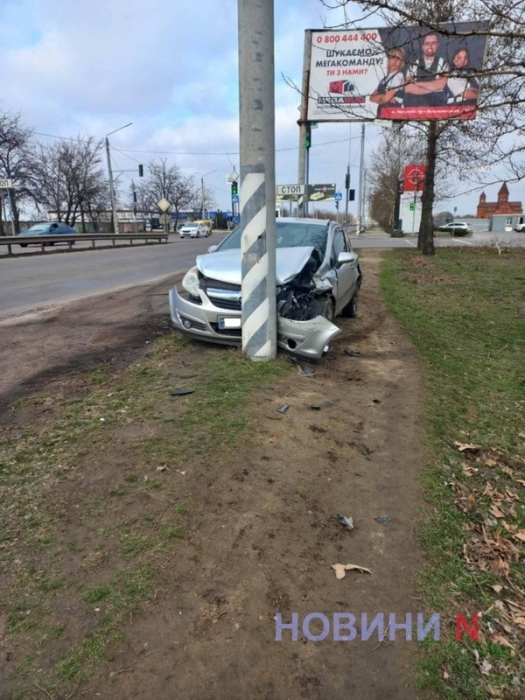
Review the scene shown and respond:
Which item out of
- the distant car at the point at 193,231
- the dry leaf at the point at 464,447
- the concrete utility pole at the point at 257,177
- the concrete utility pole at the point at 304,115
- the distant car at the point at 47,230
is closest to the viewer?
the dry leaf at the point at 464,447

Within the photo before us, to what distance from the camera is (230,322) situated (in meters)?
5.56

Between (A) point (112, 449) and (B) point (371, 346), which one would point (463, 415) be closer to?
(B) point (371, 346)

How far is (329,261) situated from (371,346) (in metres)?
1.29

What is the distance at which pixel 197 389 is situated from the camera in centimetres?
457

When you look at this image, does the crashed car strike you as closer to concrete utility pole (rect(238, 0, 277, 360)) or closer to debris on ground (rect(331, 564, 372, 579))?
concrete utility pole (rect(238, 0, 277, 360))

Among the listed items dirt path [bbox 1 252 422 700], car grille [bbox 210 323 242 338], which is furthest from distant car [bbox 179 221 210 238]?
dirt path [bbox 1 252 422 700]

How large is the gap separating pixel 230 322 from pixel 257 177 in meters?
1.57

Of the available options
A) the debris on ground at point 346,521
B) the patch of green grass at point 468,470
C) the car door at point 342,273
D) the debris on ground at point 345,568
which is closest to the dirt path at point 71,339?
the car door at point 342,273

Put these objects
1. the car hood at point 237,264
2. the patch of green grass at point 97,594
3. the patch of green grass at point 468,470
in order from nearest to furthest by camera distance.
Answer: the patch of green grass at point 468,470, the patch of green grass at point 97,594, the car hood at point 237,264

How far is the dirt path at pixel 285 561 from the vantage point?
1.89 m

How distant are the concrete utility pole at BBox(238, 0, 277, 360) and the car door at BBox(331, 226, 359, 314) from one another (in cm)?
198

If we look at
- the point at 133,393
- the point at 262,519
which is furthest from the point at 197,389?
the point at 262,519

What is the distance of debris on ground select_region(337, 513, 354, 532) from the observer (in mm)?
2804

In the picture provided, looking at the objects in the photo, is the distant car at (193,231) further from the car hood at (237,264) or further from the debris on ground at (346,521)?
the debris on ground at (346,521)
